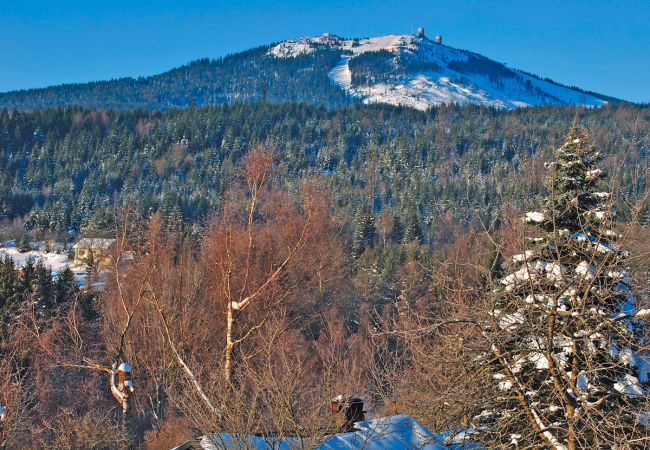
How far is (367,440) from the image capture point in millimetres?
8570

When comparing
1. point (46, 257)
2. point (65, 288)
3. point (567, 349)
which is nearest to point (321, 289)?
point (65, 288)

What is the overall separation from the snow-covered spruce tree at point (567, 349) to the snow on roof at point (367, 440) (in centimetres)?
87

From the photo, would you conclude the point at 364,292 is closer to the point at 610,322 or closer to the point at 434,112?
the point at 610,322

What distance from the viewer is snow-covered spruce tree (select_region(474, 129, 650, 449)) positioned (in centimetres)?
610

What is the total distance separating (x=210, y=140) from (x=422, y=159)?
55.9m

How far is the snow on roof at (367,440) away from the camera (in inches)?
305

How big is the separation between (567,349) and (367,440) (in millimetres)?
3081

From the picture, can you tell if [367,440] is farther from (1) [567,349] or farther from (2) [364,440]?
(1) [567,349]

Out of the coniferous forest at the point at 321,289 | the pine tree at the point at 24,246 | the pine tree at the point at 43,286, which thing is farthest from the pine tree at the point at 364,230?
the pine tree at the point at 24,246

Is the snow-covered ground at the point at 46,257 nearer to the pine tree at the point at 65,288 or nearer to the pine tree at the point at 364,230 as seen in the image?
the pine tree at the point at 65,288

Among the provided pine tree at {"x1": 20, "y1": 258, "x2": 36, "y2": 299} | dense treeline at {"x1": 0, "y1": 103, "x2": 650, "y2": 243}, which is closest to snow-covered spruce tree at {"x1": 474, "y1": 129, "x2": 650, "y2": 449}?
pine tree at {"x1": 20, "y1": 258, "x2": 36, "y2": 299}

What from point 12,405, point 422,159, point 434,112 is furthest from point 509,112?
point 12,405

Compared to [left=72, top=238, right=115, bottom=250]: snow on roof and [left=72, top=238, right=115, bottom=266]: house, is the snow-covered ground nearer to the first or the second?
[left=72, top=238, right=115, bottom=266]: house

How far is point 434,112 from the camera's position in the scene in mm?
193125
